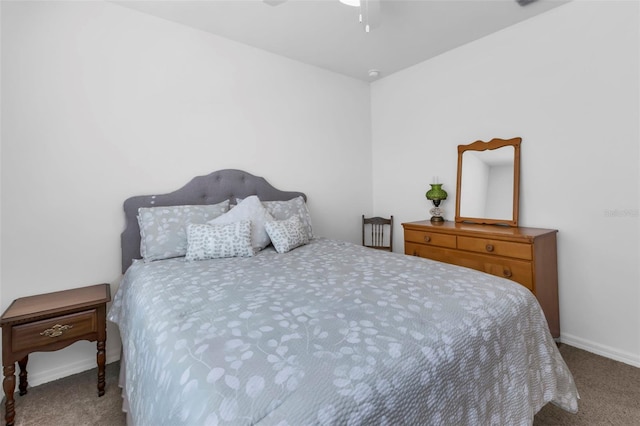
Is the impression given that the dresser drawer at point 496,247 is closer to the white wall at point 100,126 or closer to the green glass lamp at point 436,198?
the green glass lamp at point 436,198

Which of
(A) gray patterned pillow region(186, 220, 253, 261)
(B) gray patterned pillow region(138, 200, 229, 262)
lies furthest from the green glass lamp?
(B) gray patterned pillow region(138, 200, 229, 262)

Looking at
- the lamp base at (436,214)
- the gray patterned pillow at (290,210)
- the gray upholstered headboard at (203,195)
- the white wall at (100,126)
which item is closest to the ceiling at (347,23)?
the white wall at (100,126)

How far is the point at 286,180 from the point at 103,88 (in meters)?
1.61

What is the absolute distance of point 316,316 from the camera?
112 cm

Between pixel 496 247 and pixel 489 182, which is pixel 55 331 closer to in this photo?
pixel 496 247

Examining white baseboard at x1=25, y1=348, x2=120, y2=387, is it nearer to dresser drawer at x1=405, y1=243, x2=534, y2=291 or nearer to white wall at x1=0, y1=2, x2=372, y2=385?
white wall at x1=0, y1=2, x2=372, y2=385

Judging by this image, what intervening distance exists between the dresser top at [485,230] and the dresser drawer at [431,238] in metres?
0.04

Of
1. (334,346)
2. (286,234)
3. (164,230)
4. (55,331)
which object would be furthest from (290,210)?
(334,346)

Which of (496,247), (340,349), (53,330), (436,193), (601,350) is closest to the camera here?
(340,349)

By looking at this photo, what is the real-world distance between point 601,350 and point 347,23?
10.2 ft

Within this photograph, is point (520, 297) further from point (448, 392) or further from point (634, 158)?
point (634, 158)

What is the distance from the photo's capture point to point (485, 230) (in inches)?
98.0

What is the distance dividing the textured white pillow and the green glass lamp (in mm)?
1647

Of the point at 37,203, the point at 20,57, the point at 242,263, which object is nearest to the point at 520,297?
the point at 242,263
